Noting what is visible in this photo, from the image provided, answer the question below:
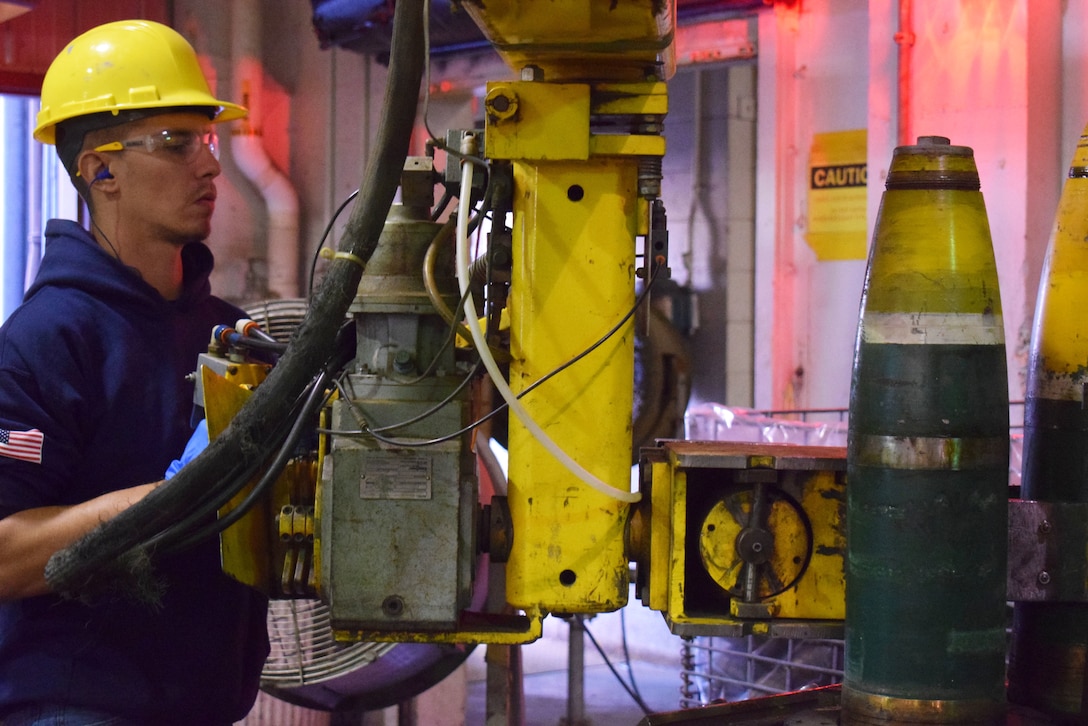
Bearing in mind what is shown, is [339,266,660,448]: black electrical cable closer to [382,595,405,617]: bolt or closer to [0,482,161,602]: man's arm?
[382,595,405,617]: bolt

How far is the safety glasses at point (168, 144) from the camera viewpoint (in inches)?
75.4

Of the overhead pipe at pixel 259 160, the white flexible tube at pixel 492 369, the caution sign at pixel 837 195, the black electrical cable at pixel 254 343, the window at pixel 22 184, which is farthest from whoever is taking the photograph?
the window at pixel 22 184

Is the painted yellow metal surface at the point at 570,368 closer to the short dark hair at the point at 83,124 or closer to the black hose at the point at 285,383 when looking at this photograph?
the black hose at the point at 285,383

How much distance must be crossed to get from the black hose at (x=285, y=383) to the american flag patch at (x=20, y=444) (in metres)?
0.20

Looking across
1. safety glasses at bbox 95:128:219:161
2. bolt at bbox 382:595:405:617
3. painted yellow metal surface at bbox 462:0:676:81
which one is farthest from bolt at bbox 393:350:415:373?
safety glasses at bbox 95:128:219:161

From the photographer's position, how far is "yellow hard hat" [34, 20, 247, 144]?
6.34 feet

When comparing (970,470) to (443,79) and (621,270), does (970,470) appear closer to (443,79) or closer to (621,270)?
(621,270)

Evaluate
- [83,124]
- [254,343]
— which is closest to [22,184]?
[83,124]

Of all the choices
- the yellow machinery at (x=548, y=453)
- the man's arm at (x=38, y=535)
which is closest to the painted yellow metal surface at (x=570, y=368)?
the yellow machinery at (x=548, y=453)

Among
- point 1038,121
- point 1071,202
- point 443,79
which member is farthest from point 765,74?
point 1071,202

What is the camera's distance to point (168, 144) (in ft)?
6.32

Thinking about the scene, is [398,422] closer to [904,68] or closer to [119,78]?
[119,78]

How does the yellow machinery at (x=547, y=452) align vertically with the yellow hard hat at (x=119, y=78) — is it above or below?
below

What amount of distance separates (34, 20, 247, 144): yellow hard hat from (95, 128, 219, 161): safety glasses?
0.05 metres
